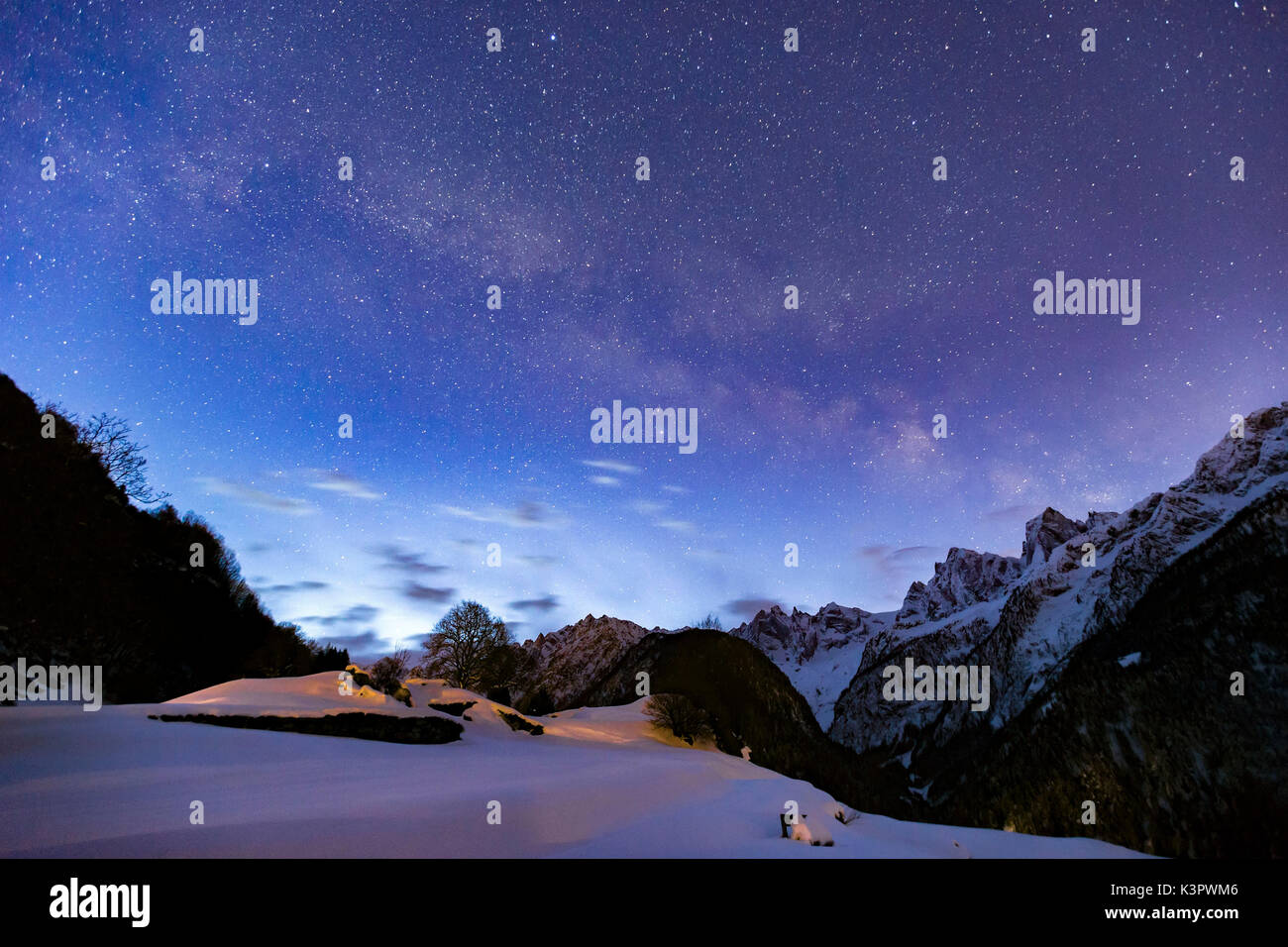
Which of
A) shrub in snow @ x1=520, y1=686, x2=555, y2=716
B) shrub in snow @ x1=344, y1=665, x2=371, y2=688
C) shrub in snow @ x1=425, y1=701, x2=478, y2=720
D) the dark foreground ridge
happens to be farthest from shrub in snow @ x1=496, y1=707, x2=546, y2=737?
shrub in snow @ x1=520, y1=686, x2=555, y2=716

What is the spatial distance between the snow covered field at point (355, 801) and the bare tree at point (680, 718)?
50.5ft

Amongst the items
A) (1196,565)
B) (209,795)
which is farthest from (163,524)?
(1196,565)

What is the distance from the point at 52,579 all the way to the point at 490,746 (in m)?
35.9

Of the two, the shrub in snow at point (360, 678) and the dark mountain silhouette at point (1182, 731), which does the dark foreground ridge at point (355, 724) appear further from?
the dark mountain silhouette at point (1182, 731)

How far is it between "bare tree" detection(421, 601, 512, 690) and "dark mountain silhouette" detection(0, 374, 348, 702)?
8793 millimetres

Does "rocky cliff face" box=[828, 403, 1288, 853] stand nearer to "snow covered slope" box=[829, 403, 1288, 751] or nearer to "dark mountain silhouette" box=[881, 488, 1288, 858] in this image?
"dark mountain silhouette" box=[881, 488, 1288, 858]

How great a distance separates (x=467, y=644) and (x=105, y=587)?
2407 cm

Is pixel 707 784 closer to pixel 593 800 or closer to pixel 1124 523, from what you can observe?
pixel 593 800

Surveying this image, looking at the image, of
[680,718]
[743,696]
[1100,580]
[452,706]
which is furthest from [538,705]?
[1100,580]

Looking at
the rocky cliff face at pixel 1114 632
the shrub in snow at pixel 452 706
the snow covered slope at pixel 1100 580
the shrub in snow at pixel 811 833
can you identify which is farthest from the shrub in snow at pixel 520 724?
the snow covered slope at pixel 1100 580

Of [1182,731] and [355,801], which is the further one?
[1182,731]

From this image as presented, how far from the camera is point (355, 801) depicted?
23.1 ft

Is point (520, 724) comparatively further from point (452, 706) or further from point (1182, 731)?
point (1182, 731)

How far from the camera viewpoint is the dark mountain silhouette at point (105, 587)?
30422 millimetres
